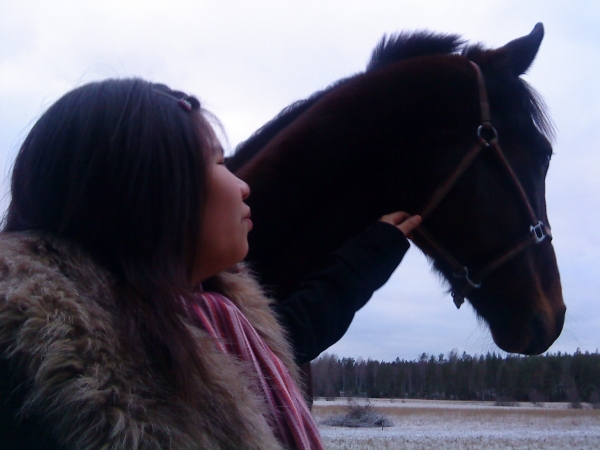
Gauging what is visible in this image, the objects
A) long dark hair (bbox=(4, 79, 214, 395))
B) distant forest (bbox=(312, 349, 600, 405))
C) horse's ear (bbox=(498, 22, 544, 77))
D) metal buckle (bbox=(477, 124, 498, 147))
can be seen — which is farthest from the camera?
distant forest (bbox=(312, 349, 600, 405))

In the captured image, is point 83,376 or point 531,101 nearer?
point 83,376

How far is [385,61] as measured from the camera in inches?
91.8

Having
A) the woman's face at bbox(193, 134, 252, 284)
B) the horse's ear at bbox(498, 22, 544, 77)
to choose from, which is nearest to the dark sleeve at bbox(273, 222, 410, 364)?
the woman's face at bbox(193, 134, 252, 284)

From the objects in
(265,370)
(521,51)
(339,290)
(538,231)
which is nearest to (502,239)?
(538,231)

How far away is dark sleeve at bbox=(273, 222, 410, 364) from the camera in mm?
Result: 1744

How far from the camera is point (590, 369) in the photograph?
284 inches

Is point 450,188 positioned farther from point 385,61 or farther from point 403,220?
point 385,61

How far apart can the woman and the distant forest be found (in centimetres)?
389

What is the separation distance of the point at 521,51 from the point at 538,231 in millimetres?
753

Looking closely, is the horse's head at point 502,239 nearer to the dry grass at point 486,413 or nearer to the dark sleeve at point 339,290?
the dark sleeve at point 339,290

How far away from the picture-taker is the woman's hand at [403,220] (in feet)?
6.41

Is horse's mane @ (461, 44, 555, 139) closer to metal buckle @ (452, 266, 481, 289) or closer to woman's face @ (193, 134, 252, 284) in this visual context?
metal buckle @ (452, 266, 481, 289)

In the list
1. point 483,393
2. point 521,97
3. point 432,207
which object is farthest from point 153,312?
point 483,393

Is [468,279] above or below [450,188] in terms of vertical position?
below
